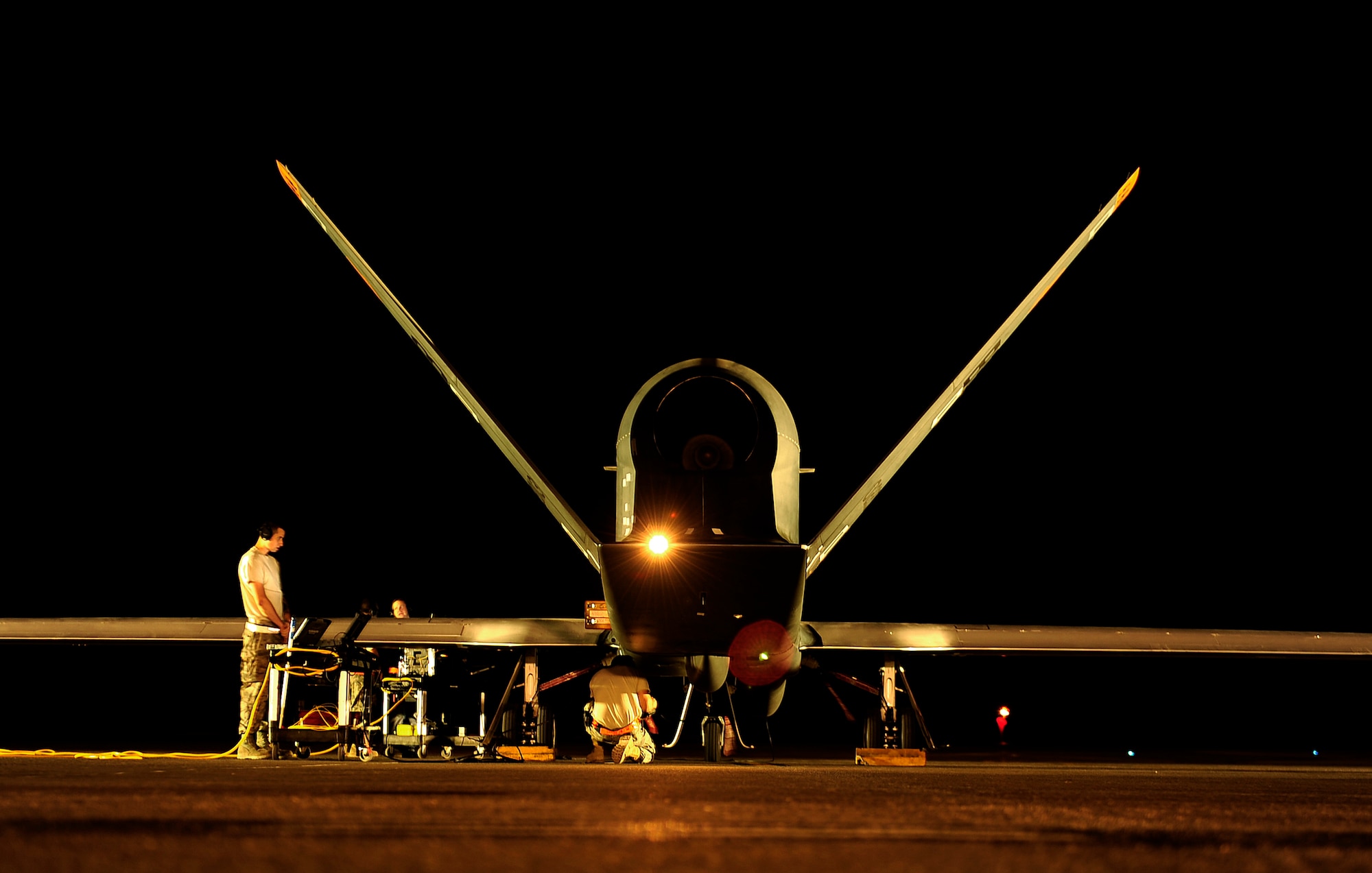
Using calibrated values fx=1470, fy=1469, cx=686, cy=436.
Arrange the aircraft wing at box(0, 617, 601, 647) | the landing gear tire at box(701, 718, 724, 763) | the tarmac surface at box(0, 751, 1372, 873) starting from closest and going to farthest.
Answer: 1. the tarmac surface at box(0, 751, 1372, 873)
2. the landing gear tire at box(701, 718, 724, 763)
3. the aircraft wing at box(0, 617, 601, 647)

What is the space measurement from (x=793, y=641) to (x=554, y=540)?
17.2m

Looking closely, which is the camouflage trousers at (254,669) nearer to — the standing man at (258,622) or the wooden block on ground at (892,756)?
the standing man at (258,622)

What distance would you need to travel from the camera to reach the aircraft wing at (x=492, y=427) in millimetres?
11656

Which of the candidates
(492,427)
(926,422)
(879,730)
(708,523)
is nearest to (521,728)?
(492,427)

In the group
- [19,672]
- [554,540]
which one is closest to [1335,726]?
[554,540]

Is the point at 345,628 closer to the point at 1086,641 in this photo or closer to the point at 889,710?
the point at 889,710

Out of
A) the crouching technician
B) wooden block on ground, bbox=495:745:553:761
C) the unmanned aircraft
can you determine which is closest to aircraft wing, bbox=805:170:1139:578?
the unmanned aircraft

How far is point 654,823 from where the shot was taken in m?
3.67

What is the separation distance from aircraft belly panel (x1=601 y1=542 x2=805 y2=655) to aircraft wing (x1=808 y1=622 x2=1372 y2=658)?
3.33 meters

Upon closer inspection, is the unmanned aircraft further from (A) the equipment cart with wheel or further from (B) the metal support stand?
(A) the equipment cart with wheel

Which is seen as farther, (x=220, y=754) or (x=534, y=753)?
(x=534, y=753)

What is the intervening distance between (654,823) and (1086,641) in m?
10.8

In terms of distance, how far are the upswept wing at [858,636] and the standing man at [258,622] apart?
117 inches

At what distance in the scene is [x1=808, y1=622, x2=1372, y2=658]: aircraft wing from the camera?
13.4 m
